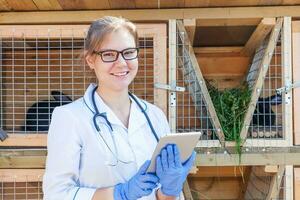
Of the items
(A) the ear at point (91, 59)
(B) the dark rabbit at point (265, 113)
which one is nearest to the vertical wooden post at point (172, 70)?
(B) the dark rabbit at point (265, 113)

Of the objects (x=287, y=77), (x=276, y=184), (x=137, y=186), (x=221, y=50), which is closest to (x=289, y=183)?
(x=276, y=184)

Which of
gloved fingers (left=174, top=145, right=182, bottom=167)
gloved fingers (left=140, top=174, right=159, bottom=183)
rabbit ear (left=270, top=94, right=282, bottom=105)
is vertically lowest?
gloved fingers (left=140, top=174, right=159, bottom=183)

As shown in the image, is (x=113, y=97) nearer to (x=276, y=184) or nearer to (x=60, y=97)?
(x=60, y=97)

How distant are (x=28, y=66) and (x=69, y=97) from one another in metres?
0.23

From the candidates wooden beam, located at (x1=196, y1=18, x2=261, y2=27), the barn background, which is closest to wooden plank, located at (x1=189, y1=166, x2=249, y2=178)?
the barn background

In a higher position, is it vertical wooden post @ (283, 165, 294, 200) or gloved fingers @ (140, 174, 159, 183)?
gloved fingers @ (140, 174, 159, 183)

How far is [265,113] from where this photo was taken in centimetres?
170

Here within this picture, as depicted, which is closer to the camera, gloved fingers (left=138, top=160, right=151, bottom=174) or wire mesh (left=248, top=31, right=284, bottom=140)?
gloved fingers (left=138, top=160, right=151, bottom=174)

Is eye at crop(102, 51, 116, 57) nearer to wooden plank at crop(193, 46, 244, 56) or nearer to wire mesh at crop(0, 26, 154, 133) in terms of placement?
wire mesh at crop(0, 26, 154, 133)

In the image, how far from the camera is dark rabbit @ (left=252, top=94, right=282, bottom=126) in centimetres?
169

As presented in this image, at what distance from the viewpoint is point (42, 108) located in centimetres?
171

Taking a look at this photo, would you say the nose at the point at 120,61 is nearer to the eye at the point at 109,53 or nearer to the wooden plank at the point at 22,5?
the eye at the point at 109,53

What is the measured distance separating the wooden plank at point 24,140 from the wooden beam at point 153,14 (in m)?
0.42

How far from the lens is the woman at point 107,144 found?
38.4 inches
